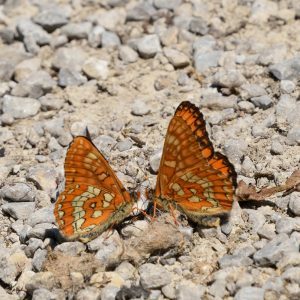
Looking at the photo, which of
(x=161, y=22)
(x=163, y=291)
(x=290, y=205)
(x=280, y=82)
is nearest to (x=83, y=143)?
(x=163, y=291)

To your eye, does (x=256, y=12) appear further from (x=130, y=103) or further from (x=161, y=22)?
(x=130, y=103)

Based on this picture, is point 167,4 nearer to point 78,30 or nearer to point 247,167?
point 78,30

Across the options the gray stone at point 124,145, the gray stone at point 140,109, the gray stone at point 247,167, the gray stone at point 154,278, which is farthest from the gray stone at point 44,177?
the gray stone at point 247,167

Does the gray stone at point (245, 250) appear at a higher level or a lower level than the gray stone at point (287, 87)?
lower

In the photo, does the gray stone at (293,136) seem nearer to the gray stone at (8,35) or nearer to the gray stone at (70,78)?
the gray stone at (70,78)

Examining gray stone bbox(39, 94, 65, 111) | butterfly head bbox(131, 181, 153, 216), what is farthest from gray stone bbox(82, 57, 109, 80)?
butterfly head bbox(131, 181, 153, 216)

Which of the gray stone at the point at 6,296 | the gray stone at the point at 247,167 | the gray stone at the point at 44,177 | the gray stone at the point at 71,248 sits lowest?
the gray stone at the point at 6,296

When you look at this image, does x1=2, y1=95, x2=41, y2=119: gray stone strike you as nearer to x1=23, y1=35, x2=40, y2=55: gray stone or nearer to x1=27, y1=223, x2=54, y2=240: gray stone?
x1=23, y1=35, x2=40, y2=55: gray stone
